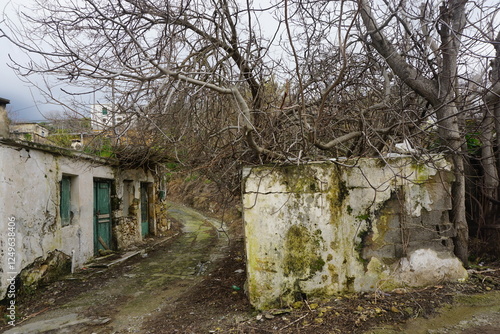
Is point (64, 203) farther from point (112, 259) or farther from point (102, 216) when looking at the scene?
point (112, 259)

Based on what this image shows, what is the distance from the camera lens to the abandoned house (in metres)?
5.12

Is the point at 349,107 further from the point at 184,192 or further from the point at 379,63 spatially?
the point at 184,192

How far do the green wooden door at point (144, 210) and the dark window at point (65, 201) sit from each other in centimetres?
394

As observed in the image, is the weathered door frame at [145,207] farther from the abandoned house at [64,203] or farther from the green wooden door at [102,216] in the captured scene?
the green wooden door at [102,216]

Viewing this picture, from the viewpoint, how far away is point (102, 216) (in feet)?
27.6

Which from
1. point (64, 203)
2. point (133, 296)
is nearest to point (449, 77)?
point (133, 296)

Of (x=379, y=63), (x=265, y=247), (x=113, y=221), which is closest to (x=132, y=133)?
(x=113, y=221)

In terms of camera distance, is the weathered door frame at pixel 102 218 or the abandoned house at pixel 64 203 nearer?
the abandoned house at pixel 64 203

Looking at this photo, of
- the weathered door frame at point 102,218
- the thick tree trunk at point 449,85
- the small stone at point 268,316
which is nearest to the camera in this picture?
the small stone at point 268,316

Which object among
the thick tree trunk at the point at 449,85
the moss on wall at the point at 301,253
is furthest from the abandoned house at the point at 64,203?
the thick tree trunk at the point at 449,85

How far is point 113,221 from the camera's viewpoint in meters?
8.88

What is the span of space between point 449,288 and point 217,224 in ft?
35.4

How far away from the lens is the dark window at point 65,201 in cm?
673

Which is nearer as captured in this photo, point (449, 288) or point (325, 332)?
point (325, 332)
